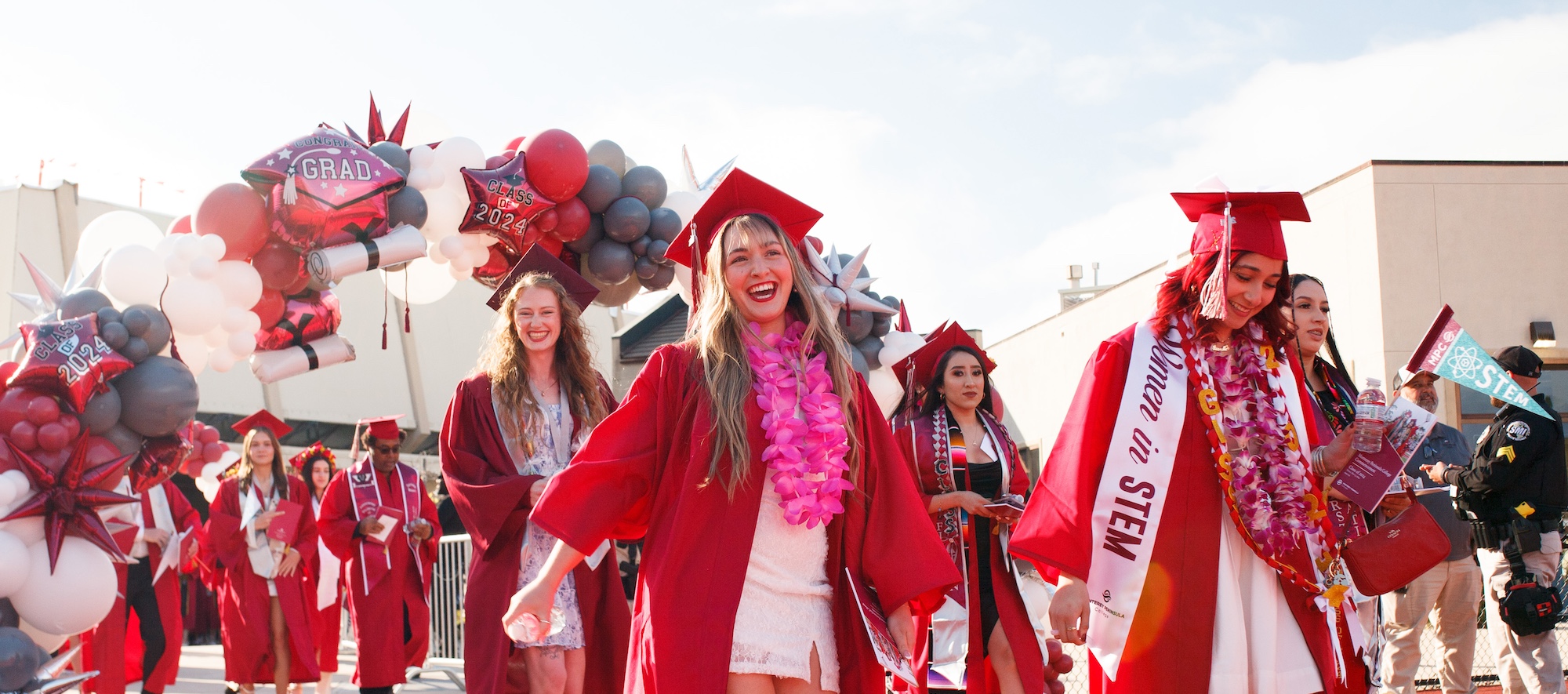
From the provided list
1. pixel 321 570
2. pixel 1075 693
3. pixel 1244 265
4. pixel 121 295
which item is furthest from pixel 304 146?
pixel 1075 693

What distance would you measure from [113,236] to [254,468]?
271 cm

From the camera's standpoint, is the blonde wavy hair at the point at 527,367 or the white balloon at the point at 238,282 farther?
the white balloon at the point at 238,282

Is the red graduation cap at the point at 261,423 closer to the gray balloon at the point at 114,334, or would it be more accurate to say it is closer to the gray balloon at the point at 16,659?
the gray balloon at the point at 114,334

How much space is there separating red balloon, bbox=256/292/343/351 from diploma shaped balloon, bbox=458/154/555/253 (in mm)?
884

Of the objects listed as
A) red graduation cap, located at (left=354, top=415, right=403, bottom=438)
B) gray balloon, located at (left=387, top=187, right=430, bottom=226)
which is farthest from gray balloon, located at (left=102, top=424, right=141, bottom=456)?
red graduation cap, located at (left=354, top=415, right=403, bottom=438)

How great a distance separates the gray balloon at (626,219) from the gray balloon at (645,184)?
76 mm

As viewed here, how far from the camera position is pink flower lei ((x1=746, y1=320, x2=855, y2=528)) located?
296cm

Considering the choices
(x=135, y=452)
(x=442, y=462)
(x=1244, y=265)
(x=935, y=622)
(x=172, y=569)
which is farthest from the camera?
(x=172, y=569)

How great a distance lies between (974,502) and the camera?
561 cm

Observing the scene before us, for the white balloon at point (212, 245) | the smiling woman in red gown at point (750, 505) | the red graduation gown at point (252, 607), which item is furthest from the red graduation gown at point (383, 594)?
the smiling woman in red gown at point (750, 505)

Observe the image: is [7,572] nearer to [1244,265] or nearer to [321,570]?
[321,570]

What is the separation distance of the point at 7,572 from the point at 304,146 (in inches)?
97.0

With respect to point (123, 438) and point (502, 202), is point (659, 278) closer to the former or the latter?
point (502, 202)

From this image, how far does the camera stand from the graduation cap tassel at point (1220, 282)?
338 cm
